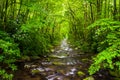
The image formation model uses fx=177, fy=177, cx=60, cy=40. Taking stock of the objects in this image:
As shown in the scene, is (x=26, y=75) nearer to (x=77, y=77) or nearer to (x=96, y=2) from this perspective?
(x=77, y=77)

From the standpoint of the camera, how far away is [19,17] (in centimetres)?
1237

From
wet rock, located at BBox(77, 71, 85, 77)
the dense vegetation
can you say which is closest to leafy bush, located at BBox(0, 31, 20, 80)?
the dense vegetation

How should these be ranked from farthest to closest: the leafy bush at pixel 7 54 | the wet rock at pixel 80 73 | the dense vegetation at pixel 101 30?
the wet rock at pixel 80 73 < the dense vegetation at pixel 101 30 < the leafy bush at pixel 7 54

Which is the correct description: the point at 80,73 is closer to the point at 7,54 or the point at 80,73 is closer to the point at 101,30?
the point at 101,30

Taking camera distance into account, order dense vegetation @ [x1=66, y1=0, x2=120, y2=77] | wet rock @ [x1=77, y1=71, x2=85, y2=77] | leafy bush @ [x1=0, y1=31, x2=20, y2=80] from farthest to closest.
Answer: wet rock @ [x1=77, y1=71, x2=85, y2=77], dense vegetation @ [x1=66, y1=0, x2=120, y2=77], leafy bush @ [x1=0, y1=31, x2=20, y2=80]

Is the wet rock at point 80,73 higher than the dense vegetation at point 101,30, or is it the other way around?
the dense vegetation at point 101,30

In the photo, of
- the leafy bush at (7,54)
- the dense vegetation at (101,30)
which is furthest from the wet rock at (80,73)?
the leafy bush at (7,54)

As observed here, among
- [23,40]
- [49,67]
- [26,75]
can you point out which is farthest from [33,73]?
[23,40]

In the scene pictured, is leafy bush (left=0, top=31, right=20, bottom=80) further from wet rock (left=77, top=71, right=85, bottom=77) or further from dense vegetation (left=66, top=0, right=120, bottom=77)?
wet rock (left=77, top=71, right=85, bottom=77)

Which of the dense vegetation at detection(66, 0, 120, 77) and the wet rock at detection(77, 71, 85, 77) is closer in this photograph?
the dense vegetation at detection(66, 0, 120, 77)

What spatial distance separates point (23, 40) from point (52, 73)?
3.11 meters

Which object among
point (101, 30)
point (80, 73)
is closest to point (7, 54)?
point (101, 30)

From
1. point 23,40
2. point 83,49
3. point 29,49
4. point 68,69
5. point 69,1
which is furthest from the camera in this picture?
point 69,1

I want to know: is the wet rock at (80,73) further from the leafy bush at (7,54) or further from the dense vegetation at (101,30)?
the leafy bush at (7,54)
